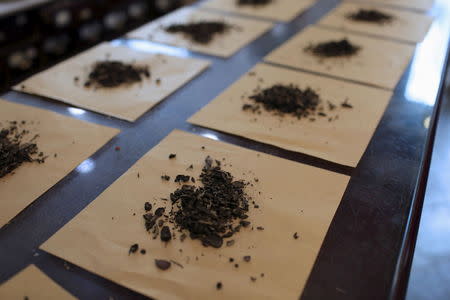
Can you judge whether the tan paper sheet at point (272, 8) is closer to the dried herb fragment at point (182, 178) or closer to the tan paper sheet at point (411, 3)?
the tan paper sheet at point (411, 3)

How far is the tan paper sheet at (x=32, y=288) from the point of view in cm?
74

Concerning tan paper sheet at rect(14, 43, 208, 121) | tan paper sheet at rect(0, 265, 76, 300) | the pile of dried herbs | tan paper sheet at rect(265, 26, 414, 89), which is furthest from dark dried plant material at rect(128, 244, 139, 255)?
tan paper sheet at rect(265, 26, 414, 89)

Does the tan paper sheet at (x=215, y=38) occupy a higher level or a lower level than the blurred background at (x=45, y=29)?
higher

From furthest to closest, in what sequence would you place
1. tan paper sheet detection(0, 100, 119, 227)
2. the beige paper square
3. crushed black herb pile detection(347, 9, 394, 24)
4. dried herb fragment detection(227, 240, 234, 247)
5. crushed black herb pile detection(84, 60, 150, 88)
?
crushed black herb pile detection(347, 9, 394, 24) < crushed black herb pile detection(84, 60, 150, 88) < the beige paper square < tan paper sheet detection(0, 100, 119, 227) < dried herb fragment detection(227, 240, 234, 247)

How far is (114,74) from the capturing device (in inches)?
58.1

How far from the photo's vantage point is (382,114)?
4.25 ft

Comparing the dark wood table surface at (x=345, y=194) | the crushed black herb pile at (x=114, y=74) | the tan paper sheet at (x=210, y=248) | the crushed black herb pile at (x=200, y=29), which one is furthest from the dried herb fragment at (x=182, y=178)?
the crushed black herb pile at (x=200, y=29)

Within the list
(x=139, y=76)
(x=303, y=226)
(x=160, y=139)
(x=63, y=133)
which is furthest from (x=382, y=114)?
(x=63, y=133)

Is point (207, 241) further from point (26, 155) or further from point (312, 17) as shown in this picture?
point (312, 17)

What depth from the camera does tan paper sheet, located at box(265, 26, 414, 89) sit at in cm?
154

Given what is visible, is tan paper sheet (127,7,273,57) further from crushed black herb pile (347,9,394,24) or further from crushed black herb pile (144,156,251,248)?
crushed black herb pile (144,156,251,248)

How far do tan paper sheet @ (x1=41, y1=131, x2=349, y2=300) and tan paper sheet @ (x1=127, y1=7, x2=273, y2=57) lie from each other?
2.56ft

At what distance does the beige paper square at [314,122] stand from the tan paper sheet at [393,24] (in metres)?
0.61

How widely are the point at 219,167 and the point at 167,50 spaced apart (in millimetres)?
837
